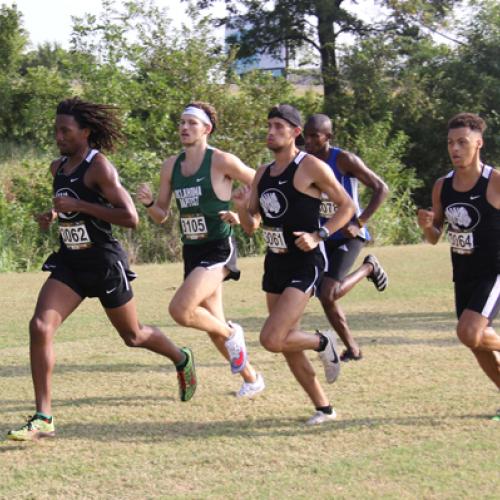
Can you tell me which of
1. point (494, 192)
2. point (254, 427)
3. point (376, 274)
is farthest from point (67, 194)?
point (376, 274)

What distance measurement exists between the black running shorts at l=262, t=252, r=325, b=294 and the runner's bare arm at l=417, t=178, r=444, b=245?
0.75m

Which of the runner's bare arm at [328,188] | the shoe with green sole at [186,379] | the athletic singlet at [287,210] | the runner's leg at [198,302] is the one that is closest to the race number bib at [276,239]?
the athletic singlet at [287,210]

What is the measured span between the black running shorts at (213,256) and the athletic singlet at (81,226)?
0.98m

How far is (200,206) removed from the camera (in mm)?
7242

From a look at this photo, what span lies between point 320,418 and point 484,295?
4.55 feet

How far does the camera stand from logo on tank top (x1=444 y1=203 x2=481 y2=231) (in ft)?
20.8

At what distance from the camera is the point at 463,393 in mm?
7234

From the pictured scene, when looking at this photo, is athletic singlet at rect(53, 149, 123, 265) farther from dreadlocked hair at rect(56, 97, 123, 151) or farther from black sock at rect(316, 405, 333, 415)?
black sock at rect(316, 405, 333, 415)

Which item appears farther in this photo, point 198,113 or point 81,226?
point 198,113

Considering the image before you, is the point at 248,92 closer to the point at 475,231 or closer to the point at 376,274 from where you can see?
the point at 376,274

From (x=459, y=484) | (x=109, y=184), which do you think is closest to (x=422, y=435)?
(x=459, y=484)

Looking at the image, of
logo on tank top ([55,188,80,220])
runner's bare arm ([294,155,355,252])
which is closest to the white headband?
runner's bare arm ([294,155,355,252])

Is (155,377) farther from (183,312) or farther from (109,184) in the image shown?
(109,184)

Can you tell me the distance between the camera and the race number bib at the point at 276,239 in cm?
650
